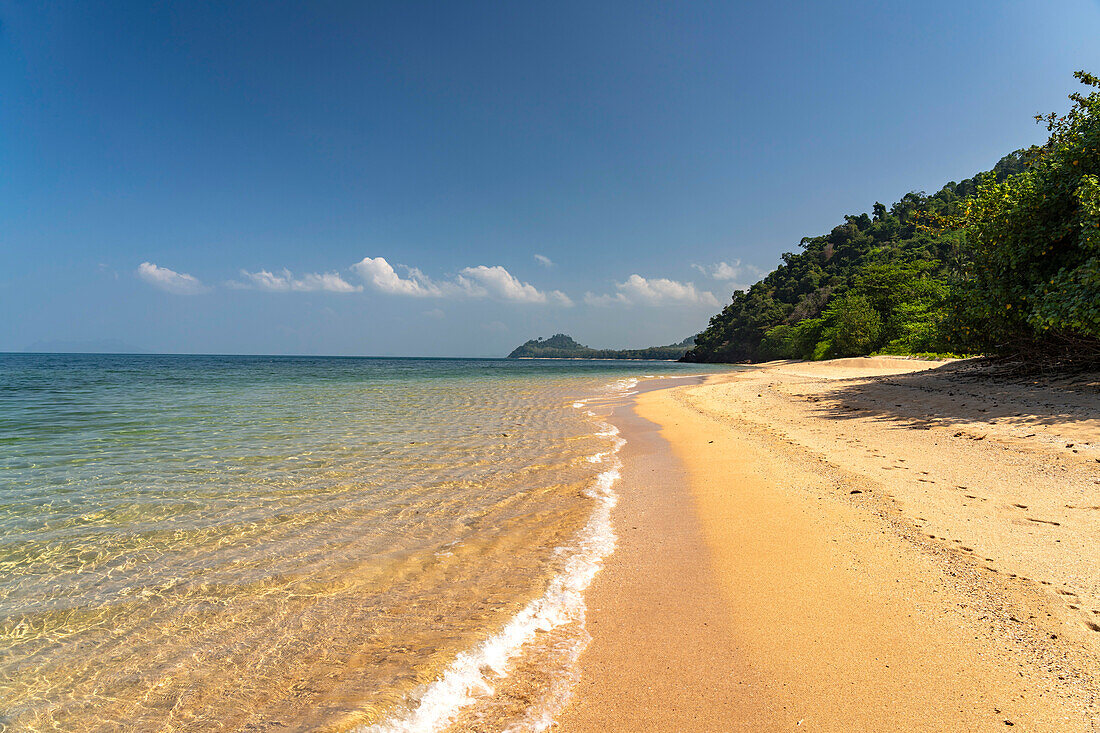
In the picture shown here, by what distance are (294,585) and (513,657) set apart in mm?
2360

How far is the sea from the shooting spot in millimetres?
2682

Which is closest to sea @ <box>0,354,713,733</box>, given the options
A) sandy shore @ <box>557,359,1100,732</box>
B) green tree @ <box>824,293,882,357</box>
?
sandy shore @ <box>557,359,1100,732</box>

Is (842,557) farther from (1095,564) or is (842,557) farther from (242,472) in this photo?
(242,472)

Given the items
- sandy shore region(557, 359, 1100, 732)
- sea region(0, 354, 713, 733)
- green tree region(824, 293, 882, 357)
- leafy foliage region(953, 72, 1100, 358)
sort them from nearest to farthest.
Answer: sandy shore region(557, 359, 1100, 732) < sea region(0, 354, 713, 733) < leafy foliage region(953, 72, 1100, 358) < green tree region(824, 293, 882, 357)

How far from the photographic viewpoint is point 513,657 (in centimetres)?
307

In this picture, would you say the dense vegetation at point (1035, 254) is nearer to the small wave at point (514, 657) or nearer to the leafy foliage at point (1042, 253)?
the leafy foliage at point (1042, 253)

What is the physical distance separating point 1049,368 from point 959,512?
41.0ft

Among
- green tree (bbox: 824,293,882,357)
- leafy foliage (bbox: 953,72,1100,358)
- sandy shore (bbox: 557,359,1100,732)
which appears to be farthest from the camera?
green tree (bbox: 824,293,882,357)

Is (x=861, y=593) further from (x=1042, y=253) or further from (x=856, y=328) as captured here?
(x=856, y=328)

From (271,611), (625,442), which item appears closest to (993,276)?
(625,442)

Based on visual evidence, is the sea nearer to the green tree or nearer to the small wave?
the small wave

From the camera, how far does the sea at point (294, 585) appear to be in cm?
268

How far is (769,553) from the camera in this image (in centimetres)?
447

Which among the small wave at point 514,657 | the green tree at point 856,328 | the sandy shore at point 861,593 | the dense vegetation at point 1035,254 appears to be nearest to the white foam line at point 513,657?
the small wave at point 514,657
